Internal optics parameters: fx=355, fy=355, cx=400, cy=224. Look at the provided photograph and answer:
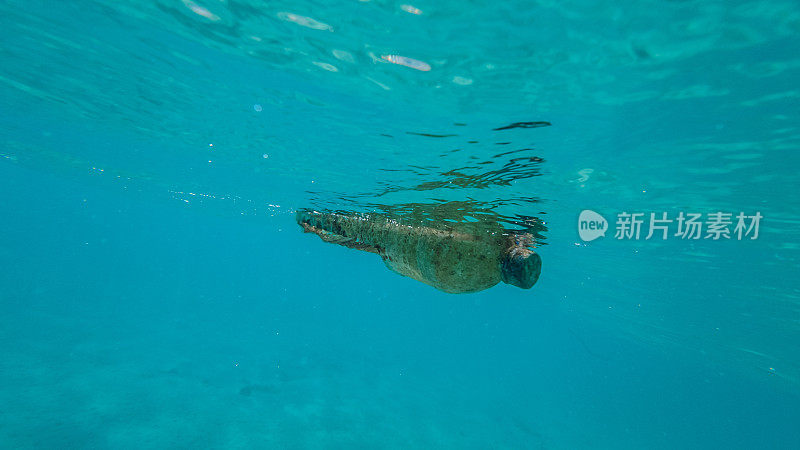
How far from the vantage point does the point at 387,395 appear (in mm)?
33094

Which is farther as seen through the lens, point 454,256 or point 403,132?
point 403,132

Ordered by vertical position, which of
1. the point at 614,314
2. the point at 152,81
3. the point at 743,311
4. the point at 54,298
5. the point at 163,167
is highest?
the point at 152,81

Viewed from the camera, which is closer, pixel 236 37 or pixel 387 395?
pixel 236 37

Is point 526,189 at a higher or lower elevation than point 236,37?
lower

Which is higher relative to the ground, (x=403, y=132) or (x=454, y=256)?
(x=403, y=132)

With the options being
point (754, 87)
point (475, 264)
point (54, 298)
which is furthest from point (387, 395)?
point (54, 298)

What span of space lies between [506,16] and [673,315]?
120 feet

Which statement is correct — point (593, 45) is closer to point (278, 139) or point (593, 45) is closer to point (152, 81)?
point (278, 139)

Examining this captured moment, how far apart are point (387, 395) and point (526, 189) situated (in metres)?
28.4

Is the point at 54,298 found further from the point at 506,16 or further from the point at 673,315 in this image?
the point at 673,315

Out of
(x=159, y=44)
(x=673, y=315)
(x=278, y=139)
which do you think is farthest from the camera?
(x=673, y=315)

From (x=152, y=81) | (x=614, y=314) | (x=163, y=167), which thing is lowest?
(x=614, y=314)

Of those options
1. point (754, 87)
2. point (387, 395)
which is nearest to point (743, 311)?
point (754, 87)

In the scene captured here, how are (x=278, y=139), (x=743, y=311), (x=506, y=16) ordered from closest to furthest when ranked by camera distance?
(x=506, y=16), (x=278, y=139), (x=743, y=311)
